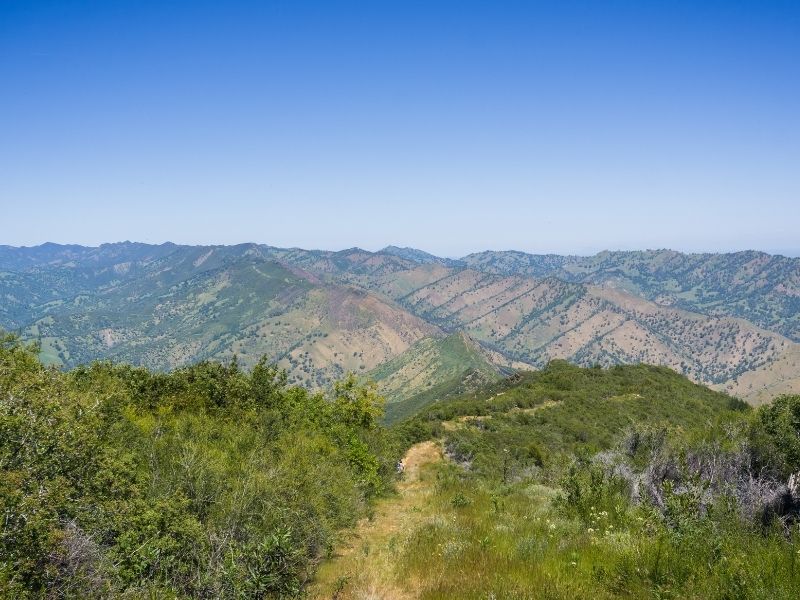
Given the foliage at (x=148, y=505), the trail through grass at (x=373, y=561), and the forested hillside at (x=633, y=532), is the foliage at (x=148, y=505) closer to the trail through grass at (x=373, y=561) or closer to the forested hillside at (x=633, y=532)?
the trail through grass at (x=373, y=561)

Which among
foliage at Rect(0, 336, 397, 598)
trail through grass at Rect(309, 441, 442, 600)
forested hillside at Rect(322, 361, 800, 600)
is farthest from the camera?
foliage at Rect(0, 336, 397, 598)

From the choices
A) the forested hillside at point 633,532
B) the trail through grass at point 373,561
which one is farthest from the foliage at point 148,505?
the forested hillside at point 633,532

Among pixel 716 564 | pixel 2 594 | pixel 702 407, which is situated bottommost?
pixel 702 407

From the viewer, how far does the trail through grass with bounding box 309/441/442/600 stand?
25.5 ft

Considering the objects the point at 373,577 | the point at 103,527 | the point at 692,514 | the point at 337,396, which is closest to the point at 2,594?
the point at 103,527

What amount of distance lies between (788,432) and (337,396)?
38844mm

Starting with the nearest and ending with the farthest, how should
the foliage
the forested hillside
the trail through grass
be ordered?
the forested hillside < the trail through grass < the foliage

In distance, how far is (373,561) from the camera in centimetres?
1035

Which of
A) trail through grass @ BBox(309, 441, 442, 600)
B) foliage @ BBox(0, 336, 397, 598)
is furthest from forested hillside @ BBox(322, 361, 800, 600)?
foliage @ BBox(0, 336, 397, 598)

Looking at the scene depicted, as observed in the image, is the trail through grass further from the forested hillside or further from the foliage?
the foliage

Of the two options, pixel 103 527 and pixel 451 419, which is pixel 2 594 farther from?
pixel 451 419

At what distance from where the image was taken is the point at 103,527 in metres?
9.88

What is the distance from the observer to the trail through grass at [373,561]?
779 centimetres

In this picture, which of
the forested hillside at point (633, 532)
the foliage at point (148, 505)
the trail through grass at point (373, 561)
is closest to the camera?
the forested hillside at point (633, 532)
